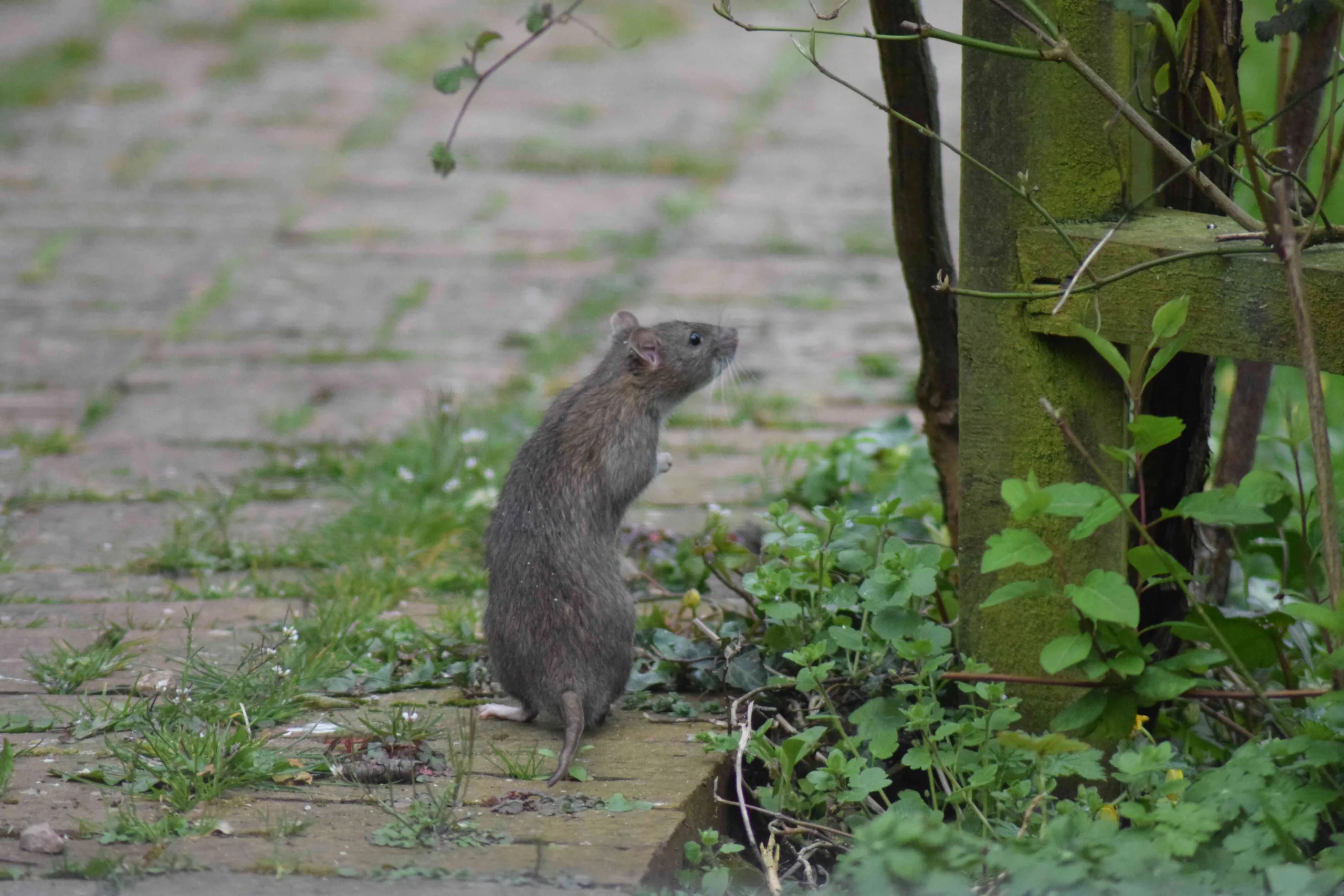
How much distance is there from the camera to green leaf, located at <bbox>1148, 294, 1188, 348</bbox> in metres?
2.57

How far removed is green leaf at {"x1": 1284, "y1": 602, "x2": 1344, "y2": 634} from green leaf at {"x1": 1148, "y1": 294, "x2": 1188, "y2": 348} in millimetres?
491

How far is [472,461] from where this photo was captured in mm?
4859

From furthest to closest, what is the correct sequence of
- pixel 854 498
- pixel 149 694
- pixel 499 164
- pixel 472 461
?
pixel 499 164, pixel 472 461, pixel 854 498, pixel 149 694

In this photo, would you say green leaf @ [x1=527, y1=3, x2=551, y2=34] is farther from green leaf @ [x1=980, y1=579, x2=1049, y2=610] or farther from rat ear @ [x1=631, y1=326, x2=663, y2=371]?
green leaf @ [x1=980, y1=579, x2=1049, y2=610]

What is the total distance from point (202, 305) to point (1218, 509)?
514 cm

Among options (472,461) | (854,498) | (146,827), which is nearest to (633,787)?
(146,827)

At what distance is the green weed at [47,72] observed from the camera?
32.8 feet

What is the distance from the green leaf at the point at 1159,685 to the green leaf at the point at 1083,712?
2.6 inches

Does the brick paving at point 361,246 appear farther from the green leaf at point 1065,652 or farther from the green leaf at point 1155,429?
the green leaf at point 1155,429

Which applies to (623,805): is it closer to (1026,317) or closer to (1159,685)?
(1159,685)

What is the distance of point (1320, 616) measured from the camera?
2350mm

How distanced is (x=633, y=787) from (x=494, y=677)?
1.83 ft

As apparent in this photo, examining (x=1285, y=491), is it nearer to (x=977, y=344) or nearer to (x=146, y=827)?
(x=977, y=344)

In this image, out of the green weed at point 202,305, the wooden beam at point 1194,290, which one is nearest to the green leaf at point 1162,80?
the wooden beam at point 1194,290
